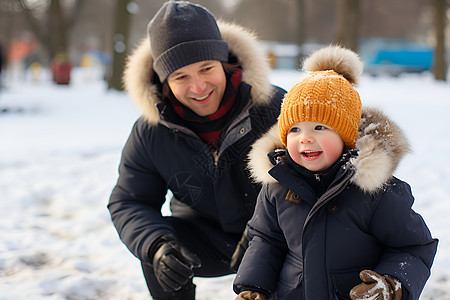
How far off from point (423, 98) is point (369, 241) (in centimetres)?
1059

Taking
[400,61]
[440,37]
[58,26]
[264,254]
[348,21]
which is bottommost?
[400,61]

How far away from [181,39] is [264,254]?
42.9 inches

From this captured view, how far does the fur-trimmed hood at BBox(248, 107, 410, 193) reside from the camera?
5.02ft

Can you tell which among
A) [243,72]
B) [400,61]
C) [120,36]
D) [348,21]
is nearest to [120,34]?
[120,36]

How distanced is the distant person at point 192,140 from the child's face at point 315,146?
54 cm

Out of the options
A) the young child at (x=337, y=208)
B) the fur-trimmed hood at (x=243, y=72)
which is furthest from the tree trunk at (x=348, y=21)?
the young child at (x=337, y=208)

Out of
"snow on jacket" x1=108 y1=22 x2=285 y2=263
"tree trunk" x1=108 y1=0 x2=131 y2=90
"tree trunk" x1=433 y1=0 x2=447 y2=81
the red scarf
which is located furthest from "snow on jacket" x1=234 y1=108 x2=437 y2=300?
"tree trunk" x1=433 y1=0 x2=447 y2=81

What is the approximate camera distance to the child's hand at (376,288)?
1482 millimetres

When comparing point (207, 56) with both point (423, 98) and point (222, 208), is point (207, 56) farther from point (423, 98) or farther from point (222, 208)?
point (423, 98)

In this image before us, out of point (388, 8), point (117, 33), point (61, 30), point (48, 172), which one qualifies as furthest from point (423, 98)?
point (388, 8)

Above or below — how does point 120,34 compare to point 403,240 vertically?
above

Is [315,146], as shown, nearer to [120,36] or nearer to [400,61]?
[120,36]

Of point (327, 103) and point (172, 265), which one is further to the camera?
point (172, 265)

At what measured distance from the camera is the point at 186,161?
7.65ft
